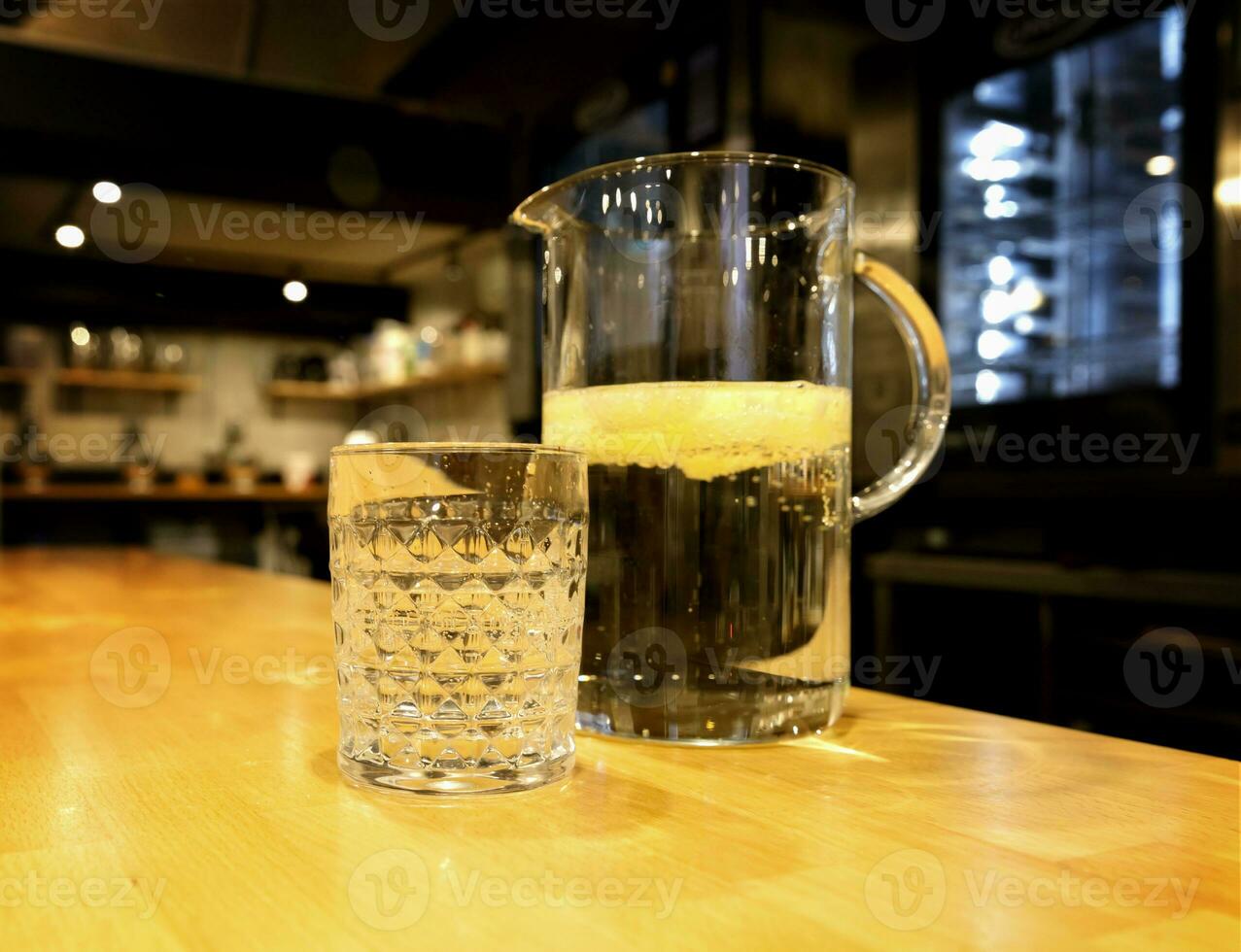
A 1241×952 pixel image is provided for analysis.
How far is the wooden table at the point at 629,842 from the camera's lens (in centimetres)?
29

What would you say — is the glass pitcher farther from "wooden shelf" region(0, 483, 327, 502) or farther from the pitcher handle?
"wooden shelf" region(0, 483, 327, 502)

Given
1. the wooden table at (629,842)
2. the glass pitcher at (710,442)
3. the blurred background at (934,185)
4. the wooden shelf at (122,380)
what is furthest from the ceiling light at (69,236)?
the glass pitcher at (710,442)

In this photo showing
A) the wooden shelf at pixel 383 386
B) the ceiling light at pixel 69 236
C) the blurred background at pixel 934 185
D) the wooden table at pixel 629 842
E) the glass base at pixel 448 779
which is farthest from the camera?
the wooden shelf at pixel 383 386

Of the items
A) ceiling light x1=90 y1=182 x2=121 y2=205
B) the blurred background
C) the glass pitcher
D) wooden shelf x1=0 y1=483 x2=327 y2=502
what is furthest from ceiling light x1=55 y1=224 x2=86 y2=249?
the glass pitcher

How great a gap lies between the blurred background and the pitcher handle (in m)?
1.33

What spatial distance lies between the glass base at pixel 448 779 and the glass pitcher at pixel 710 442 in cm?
10

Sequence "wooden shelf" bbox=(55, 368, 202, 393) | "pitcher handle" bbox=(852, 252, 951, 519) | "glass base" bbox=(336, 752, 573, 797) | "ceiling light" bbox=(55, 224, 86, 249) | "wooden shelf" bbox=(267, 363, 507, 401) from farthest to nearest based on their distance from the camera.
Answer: "wooden shelf" bbox=(55, 368, 202, 393) → "wooden shelf" bbox=(267, 363, 507, 401) → "ceiling light" bbox=(55, 224, 86, 249) → "pitcher handle" bbox=(852, 252, 951, 519) → "glass base" bbox=(336, 752, 573, 797)

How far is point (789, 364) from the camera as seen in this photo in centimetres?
52

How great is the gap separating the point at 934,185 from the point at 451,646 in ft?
8.32

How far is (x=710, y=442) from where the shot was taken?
51 cm

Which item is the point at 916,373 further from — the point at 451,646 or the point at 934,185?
the point at 934,185

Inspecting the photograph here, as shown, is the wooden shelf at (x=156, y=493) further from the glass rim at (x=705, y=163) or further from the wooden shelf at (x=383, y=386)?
the glass rim at (x=705, y=163)

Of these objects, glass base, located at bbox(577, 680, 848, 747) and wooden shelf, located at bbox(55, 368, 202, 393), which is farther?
wooden shelf, located at bbox(55, 368, 202, 393)

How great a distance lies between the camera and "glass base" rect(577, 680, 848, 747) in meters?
0.51
